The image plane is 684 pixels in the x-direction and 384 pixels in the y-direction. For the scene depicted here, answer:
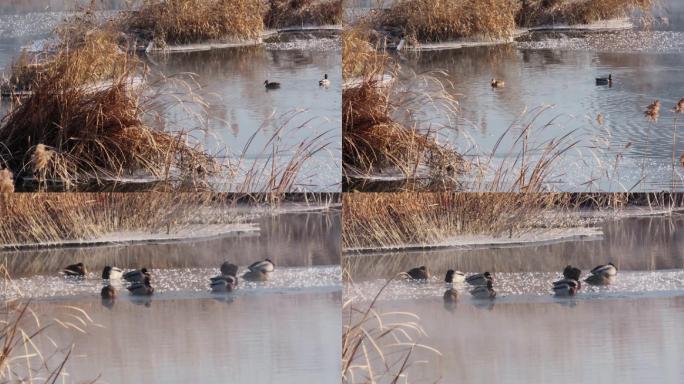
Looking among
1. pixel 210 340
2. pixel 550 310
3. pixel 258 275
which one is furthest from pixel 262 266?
pixel 550 310

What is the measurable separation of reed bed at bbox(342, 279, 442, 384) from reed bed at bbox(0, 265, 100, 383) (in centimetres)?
110

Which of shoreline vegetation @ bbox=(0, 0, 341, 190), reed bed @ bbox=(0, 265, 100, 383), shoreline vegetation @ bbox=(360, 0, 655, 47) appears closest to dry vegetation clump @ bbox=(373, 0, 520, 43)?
shoreline vegetation @ bbox=(360, 0, 655, 47)

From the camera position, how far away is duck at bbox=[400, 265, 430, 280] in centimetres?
530

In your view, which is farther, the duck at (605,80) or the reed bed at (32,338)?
the duck at (605,80)

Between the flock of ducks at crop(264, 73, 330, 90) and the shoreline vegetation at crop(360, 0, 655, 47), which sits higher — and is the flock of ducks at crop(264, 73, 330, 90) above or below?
below

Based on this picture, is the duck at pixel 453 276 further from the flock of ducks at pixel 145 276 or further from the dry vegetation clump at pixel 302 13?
the dry vegetation clump at pixel 302 13

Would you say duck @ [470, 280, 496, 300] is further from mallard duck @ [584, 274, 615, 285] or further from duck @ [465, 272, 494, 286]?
mallard duck @ [584, 274, 615, 285]

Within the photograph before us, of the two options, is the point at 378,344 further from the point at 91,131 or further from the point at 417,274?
the point at 91,131

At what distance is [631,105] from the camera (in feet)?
17.3

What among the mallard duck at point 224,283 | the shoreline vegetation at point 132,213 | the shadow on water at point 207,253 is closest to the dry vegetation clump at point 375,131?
the shoreline vegetation at point 132,213

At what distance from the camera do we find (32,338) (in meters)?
5.28

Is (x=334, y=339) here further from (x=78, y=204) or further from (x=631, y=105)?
(x=631, y=105)

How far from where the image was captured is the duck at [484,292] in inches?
209

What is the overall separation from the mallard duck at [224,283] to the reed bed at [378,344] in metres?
0.49
